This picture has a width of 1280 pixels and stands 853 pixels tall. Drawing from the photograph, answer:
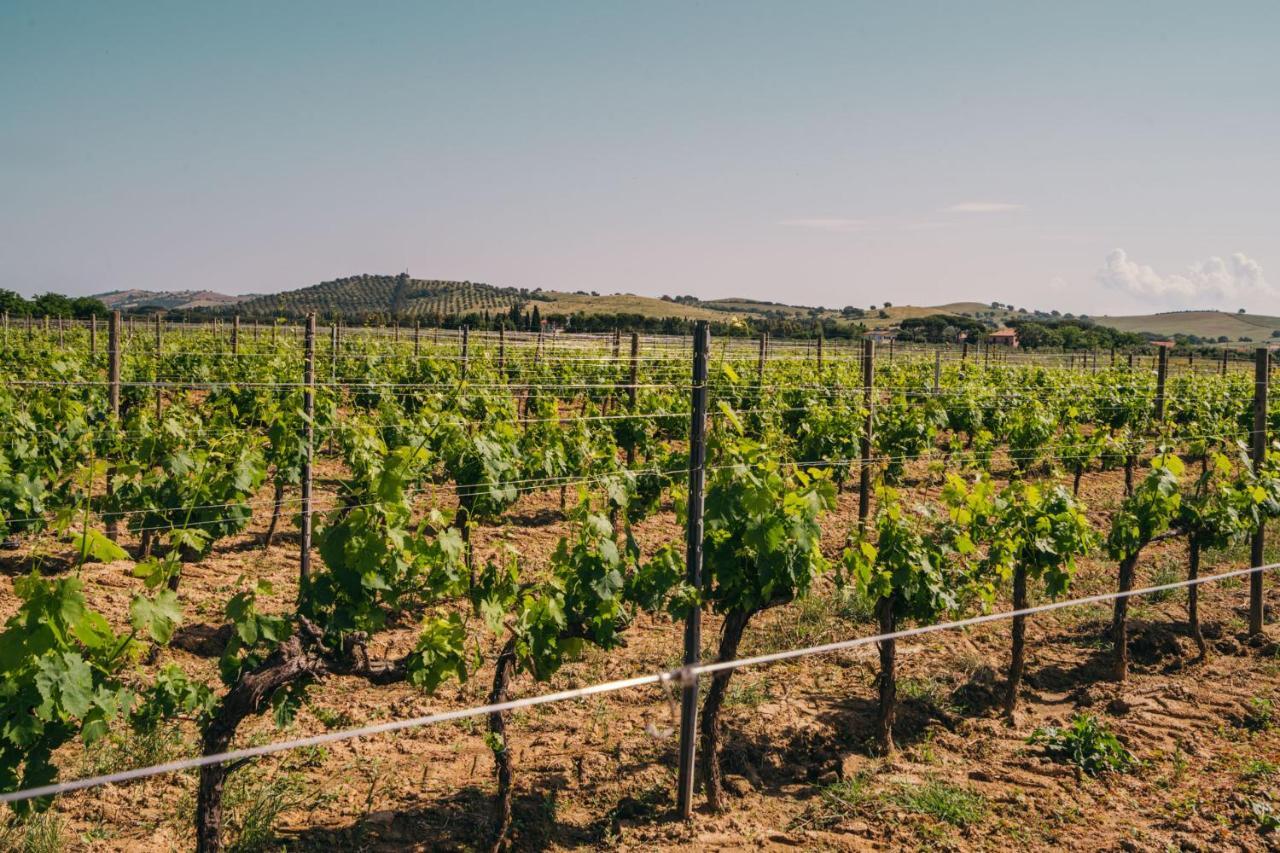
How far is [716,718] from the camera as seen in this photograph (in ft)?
16.0

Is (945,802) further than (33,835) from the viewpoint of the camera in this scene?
Yes

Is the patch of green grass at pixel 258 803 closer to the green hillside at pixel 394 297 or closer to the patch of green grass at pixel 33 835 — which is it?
the patch of green grass at pixel 33 835

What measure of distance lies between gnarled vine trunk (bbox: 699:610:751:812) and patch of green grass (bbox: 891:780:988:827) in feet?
3.23

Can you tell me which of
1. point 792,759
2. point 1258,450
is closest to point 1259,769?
point 792,759

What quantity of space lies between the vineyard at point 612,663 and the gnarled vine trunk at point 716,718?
0.9 inches

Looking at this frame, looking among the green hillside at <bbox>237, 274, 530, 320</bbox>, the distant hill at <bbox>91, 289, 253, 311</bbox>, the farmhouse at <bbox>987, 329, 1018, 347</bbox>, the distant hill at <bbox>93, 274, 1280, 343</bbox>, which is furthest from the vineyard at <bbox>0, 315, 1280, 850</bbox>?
the distant hill at <bbox>91, 289, 253, 311</bbox>

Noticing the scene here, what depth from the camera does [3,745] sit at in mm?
3342

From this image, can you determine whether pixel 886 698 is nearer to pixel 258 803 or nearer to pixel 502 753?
pixel 502 753

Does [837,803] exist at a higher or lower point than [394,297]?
lower

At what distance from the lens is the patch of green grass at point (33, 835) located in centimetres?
396

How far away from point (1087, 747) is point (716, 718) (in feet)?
7.80

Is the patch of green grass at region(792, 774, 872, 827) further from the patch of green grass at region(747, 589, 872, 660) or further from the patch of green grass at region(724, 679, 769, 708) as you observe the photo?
the patch of green grass at region(747, 589, 872, 660)

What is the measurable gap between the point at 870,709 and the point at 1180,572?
193 inches

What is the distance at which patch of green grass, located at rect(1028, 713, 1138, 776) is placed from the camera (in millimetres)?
5273
